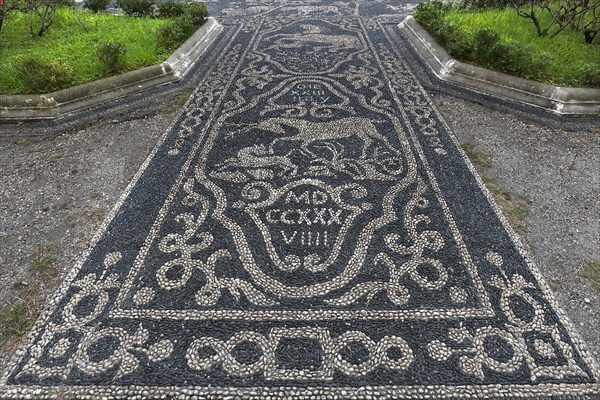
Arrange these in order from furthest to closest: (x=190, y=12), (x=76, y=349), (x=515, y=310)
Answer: (x=190, y=12) → (x=515, y=310) → (x=76, y=349)

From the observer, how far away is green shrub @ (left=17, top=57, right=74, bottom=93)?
243 inches

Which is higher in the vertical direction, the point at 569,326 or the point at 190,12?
the point at 190,12

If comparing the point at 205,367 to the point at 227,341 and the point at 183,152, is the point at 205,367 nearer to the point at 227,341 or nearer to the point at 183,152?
the point at 227,341

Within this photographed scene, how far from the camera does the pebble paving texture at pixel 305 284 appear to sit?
3.02 m

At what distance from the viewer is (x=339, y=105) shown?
650 cm

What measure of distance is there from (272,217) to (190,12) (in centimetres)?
715

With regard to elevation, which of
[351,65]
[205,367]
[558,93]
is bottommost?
[205,367]

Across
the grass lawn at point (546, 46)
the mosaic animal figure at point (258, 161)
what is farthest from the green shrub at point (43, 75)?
the grass lawn at point (546, 46)

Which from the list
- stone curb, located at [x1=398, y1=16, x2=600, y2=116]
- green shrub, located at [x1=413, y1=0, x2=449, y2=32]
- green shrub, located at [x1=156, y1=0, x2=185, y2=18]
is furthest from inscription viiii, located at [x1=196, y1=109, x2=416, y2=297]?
green shrub, located at [x1=156, y1=0, x2=185, y2=18]

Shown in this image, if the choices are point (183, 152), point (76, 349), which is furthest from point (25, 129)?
point (76, 349)

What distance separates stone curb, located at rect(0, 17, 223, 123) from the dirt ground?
1.87ft

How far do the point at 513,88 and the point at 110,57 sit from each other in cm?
677

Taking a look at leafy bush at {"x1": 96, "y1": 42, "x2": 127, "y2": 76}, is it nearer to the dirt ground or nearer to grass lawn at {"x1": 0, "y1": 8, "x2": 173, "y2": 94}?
grass lawn at {"x1": 0, "y1": 8, "x2": 173, "y2": 94}

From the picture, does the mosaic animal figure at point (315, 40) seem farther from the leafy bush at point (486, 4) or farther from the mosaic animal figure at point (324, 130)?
the leafy bush at point (486, 4)
